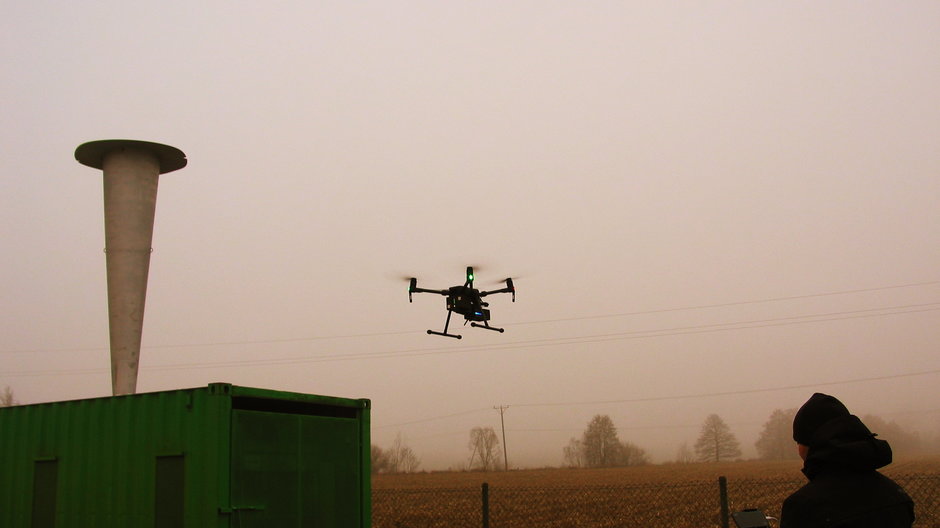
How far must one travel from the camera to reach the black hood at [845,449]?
3.12 metres

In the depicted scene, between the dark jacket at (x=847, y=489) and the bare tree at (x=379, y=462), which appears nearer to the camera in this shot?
the dark jacket at (x=847, y=489)

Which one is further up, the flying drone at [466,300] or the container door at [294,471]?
the flying drone at [466,300]

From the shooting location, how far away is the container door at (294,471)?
7.89 meters

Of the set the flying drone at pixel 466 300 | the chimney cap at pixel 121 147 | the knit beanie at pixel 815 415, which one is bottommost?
the knit beanie at pixel 815 415

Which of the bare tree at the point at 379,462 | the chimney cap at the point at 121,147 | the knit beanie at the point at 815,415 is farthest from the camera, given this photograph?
the bare tree at the point at 379,462

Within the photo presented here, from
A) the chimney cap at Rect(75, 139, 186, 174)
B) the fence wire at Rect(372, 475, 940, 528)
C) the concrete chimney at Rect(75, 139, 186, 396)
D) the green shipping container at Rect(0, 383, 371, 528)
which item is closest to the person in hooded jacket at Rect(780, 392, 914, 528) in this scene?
the green shipping container at Rect(0, 383, 371, 528)

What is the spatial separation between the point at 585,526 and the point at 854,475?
50.7 feet

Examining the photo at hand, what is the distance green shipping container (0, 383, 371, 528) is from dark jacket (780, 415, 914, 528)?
19.3 feet

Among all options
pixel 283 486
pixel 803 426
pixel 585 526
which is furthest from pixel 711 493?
pixel 803 426

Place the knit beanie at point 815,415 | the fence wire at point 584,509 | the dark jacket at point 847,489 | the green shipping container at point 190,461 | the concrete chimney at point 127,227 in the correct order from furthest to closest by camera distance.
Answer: the fence wire at point 584,509
the concrete chimney at point 127,227
the green shipping container at point 190,461
the knit beanie at point 815,415
the dark jacket at point 847,489

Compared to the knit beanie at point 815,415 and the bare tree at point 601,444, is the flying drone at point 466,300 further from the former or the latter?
the bare tree at point 601,444

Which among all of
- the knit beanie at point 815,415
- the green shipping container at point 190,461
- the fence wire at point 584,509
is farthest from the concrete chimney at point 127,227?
the knit beanie at point 815,415

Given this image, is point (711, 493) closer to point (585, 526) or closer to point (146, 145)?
point (585, 526)

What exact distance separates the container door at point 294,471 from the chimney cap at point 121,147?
989 cm
